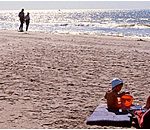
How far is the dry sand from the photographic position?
7.07 m

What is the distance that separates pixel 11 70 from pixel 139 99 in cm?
438

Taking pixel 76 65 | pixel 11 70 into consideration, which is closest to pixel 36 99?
pixel 11 70

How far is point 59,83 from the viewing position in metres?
10.1

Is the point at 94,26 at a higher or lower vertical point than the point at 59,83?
lower

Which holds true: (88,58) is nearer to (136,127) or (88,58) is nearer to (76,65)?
(76,65)

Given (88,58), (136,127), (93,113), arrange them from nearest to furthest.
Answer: (136,127) → (93,113) → (88,58)

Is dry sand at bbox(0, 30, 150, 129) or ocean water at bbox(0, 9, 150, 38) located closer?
dry sand at bbox(0, 30, 150, 129)

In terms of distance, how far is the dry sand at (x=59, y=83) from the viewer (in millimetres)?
7074

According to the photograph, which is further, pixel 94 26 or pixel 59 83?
pixel 94 26

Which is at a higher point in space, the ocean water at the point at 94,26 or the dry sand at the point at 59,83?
the dry sand at the point at 59,83

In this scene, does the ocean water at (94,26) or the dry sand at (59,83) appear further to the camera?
the ocean water at (94,26)

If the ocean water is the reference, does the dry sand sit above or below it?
above

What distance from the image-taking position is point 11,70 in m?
11.6

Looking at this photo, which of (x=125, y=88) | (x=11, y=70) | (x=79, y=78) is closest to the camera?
(x=125, y=88)
